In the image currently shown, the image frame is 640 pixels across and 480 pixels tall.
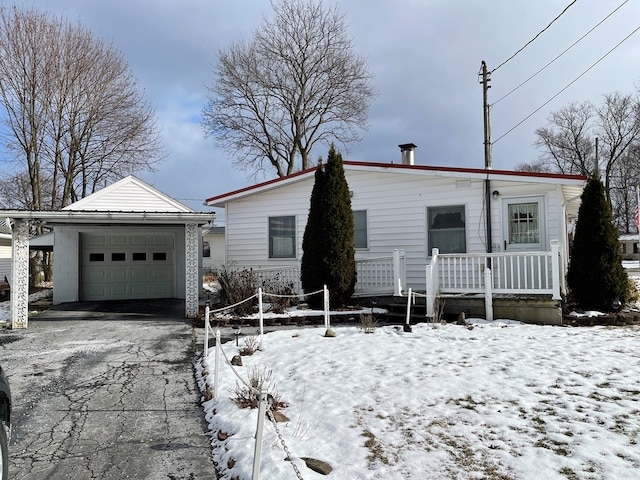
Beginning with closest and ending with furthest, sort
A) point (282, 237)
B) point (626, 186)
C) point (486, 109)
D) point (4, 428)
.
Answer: point (4, 428), point (282, 237), point (486, 109), point (626, 186)

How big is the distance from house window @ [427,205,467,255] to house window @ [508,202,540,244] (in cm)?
105

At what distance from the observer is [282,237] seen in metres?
12.7

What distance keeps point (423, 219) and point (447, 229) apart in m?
0.61

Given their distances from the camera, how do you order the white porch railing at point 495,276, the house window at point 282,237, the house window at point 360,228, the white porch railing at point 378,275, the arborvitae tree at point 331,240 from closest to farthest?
the white porch railing at point 495,276
the arborvitae tree at point 331,240
the white porch railing at point 378,275
the house window at point 360,228
the house window at point 282,237

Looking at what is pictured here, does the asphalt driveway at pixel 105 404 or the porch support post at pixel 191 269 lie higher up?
the porch support post at pixel 191 269

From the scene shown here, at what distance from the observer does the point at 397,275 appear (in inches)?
380

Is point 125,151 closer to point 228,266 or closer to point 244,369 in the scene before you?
point 228,266

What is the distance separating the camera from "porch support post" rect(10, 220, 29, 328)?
9992mm

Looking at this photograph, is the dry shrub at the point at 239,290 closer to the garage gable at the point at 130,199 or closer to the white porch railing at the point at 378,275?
the white porch railing at the point at 378,275

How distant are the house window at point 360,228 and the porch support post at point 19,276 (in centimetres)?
775

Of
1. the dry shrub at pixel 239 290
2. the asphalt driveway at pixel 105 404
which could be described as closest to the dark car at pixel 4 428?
the asphalt driveway at pixel 105 404

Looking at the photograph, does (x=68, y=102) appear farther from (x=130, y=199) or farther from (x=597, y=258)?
(x=597, y=258)

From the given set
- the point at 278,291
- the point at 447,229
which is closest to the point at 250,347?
the point at 278,291

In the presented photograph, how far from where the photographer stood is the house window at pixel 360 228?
38.6ft
